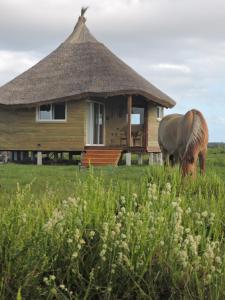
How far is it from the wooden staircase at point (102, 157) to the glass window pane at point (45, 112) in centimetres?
272

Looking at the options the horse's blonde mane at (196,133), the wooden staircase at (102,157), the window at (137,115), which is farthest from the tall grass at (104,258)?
the window at (137,115)

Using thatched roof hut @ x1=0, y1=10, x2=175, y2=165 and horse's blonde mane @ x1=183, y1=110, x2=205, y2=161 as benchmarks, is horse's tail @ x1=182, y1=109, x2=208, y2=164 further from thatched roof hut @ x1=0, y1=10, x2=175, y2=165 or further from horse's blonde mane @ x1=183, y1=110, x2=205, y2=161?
thatched roof hut @ x1=0, y1=10, x2=175, y2=165

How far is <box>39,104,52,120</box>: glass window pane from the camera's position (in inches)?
1006

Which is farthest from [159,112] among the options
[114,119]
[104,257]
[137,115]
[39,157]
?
[104,257]

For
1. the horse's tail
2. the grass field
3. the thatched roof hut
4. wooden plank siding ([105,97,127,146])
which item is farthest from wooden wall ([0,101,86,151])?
the grass field

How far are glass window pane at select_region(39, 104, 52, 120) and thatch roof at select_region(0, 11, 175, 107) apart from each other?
69 cm

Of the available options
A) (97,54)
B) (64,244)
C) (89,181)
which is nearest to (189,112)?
(89,181)

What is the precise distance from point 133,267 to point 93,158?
19.5 meters

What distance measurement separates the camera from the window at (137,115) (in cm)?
2806

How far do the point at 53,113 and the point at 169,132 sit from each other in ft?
35.1

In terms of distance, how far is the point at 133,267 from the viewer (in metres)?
3.89

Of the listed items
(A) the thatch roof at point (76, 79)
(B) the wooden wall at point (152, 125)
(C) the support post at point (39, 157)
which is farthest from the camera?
(B) the wooden wall at point (152, 125)

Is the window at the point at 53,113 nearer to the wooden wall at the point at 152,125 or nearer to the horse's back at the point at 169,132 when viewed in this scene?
the wooden wall at the point at 152,125

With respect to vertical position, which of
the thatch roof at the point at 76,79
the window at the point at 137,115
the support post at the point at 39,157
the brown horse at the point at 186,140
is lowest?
the support post at the point at 39,157
